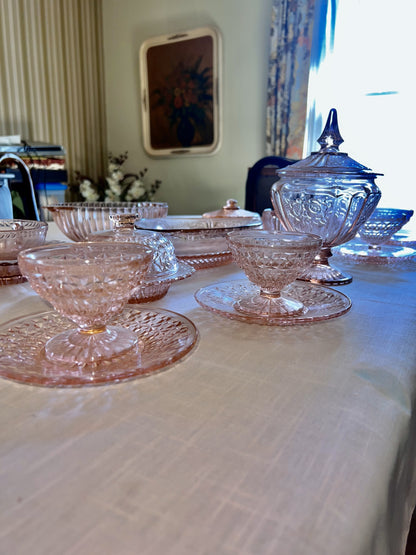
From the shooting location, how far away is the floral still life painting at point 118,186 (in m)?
2.84

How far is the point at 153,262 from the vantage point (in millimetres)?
545

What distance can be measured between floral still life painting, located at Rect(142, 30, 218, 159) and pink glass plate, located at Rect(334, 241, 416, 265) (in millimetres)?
2044

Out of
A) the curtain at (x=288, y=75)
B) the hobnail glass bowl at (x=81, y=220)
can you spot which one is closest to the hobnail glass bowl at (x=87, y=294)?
the hobnail glass bowl at (x=81, y=220)

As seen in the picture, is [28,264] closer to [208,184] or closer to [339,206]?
[339,206]

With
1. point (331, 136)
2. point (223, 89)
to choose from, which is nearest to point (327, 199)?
point (331, 136)

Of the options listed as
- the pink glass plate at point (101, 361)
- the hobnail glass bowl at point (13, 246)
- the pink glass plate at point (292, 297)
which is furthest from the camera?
the hobnail glass bowl at point (13, 246)

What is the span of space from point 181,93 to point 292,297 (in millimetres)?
2641

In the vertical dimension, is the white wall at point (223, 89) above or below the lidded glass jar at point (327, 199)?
above

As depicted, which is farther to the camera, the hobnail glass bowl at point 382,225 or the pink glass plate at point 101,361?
the hobnail glass bowl at point 382,225

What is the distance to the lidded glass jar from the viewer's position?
650 mm

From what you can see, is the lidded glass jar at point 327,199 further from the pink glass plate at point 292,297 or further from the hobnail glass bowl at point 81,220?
the hobnail glass bowl at point 81,220

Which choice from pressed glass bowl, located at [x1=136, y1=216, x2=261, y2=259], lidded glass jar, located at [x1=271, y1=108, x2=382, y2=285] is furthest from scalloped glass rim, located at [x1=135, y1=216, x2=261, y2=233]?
lidded glass jar, located at [x1=271, y1=108, x2=382, y2=285]

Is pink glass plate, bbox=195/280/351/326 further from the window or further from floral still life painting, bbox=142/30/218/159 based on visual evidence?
floral still life painting, bbox=142/30/218/159

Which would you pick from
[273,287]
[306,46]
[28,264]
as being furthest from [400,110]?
[28,264]
